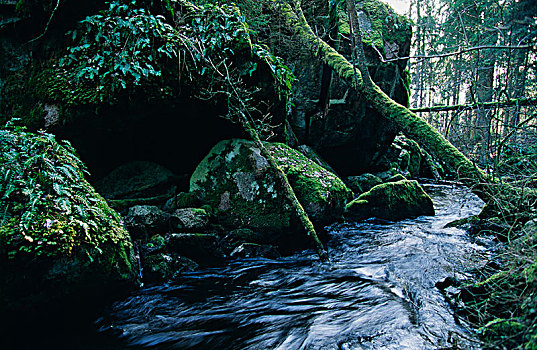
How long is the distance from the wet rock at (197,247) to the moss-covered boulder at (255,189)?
704 millimetres

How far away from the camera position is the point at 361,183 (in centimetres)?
1099

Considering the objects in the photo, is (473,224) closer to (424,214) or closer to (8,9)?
(424,214)

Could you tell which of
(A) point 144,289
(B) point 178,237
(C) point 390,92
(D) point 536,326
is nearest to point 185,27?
(B) point 178,237

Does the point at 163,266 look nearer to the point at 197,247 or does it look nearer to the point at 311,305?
the point at 197,247

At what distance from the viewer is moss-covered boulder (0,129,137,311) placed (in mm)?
2572

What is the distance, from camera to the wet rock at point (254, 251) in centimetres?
516

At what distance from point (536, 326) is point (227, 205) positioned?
461cm

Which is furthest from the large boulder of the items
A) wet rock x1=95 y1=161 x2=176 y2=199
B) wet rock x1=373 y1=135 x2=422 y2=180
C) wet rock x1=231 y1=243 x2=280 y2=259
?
wet rock x1=231 y1=243 x2=280 y2=259

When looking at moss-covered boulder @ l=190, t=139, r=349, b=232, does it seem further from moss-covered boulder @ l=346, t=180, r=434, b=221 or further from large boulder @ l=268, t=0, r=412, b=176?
large boulder @ l=268, t=0, r=412, b=176

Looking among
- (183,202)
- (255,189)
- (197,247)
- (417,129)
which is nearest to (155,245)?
(197,247)

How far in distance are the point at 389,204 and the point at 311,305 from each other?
15.7 ft

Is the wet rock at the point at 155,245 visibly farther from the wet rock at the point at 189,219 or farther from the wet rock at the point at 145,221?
the wet rock at the point at 189,219

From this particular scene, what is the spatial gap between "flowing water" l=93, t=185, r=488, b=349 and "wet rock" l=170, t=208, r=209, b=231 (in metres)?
0.78

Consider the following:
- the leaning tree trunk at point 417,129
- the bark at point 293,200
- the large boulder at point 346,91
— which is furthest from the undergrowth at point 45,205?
the large boulder at point 346,91
